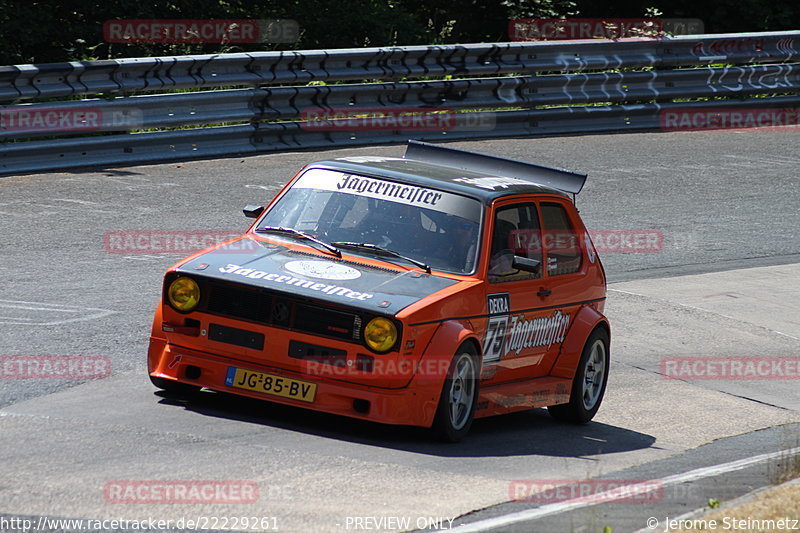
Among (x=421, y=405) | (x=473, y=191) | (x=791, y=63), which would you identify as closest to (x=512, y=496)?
(x=421, y=405)

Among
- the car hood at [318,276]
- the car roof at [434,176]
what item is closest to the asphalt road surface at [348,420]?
the car hood at [318,276]

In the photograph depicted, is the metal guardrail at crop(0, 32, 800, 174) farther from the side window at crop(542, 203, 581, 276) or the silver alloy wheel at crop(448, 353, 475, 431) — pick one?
the silver alloy wheel at crop(448, 353, 475, 431)

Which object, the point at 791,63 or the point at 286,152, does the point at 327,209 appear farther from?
the point at 791,63

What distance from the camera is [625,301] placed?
12453mm

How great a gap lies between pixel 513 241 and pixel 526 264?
409 mm

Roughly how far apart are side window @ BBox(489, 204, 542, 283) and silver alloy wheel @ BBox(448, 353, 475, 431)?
67cm

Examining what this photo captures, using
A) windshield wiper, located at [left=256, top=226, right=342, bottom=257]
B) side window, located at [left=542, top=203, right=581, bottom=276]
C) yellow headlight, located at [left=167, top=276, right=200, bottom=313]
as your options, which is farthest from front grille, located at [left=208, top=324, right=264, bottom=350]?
side window, located at [left=542, top=203, right=581, bottom=276]

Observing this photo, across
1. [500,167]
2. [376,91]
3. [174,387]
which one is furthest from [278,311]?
[376,91]

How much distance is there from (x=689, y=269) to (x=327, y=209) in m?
6.71

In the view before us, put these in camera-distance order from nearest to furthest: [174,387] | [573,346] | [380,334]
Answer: [380,334], [174,387], [573,346]

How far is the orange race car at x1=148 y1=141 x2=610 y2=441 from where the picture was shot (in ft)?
23.9

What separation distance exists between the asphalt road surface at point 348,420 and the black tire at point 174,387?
0.09 metres

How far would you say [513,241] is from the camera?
850cm

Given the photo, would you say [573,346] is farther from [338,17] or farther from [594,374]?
[338,17]
